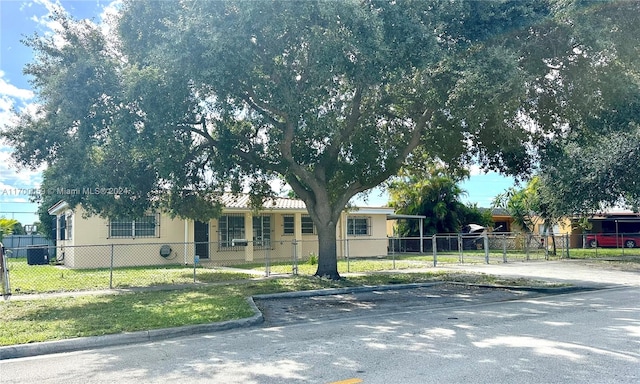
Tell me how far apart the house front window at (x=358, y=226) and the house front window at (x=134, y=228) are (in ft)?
34.5

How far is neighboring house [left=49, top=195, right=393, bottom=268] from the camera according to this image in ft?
73.7

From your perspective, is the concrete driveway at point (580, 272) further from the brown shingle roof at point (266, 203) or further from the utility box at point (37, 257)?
the utility box at point (37, 257)

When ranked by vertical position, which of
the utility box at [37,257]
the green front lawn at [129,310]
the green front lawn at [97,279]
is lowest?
the green front lawn at [129,310]

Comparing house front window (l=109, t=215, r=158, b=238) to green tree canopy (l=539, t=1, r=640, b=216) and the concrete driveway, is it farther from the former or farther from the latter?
green tree canopy (l=539, t=1, r=640, b=216)

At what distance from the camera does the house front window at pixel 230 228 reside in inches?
992

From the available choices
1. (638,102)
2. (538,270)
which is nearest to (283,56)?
(638,102)

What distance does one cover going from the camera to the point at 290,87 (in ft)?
40.3

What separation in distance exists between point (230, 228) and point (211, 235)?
1004mm

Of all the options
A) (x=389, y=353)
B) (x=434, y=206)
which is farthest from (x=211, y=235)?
(x=389, y=353)

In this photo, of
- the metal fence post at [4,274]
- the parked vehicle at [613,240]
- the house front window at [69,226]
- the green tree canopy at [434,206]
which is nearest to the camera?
the metal fence post at [4,274]

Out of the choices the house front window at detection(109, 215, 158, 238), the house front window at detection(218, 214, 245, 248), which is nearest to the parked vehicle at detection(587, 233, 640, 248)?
the house front window at detection(218, 214, 245, 248)

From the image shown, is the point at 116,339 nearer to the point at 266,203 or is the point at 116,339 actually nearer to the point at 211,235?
the point at 211,235

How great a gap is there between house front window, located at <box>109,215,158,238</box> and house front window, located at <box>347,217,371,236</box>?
34.5ft

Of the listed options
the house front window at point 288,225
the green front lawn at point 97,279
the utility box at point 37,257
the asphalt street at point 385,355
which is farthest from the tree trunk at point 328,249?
the utility box at point 37,257
